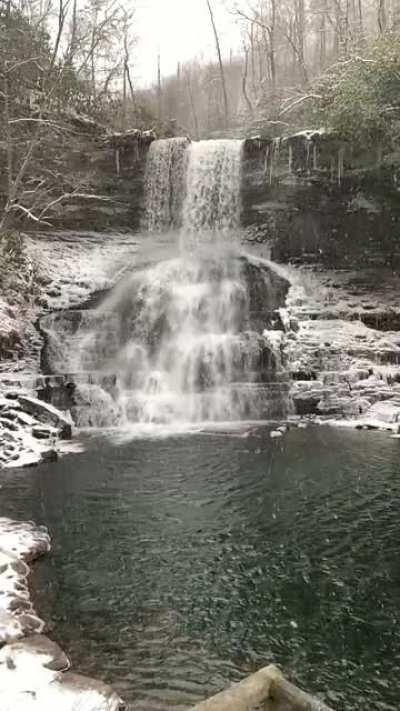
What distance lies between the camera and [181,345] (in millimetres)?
17062

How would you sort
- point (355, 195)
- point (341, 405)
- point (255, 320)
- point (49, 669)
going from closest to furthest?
point (49, 669) < point (341, 405) < point (255, 320) < point (355, 195)

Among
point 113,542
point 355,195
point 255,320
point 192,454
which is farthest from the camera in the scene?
point 355,195

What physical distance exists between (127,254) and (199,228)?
3104mm

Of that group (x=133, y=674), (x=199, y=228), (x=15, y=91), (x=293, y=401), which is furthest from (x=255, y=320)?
(x=133, y=674)

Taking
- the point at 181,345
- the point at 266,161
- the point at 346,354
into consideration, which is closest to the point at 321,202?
the point at 266,161

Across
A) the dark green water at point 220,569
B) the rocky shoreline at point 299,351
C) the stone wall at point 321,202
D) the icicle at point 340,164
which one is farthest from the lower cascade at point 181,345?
the icicle at point 340,164

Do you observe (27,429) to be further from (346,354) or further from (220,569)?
(346,354)

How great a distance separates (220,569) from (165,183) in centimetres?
2025

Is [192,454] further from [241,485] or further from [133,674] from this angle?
[133,674]

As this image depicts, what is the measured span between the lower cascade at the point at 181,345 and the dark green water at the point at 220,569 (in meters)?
3.74

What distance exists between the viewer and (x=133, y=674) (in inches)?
183

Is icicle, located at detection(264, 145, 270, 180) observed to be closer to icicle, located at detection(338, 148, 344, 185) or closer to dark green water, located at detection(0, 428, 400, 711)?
icicle, located at detection(338, 148, 344, 185)

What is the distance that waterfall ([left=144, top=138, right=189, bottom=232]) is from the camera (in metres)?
24.1

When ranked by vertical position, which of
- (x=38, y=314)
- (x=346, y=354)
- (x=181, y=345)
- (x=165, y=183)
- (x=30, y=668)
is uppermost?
(x=165, y=183)
